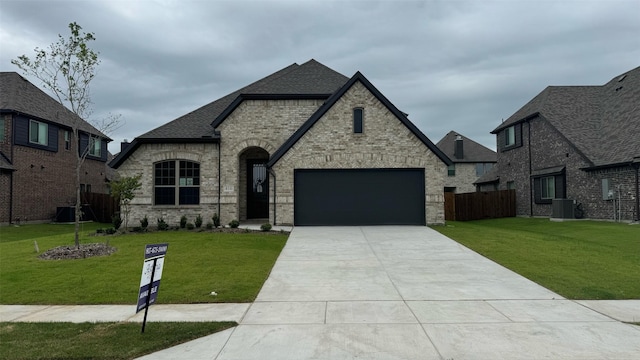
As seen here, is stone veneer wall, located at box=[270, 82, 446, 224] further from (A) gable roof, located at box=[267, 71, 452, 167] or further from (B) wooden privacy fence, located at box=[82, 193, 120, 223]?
(B) wooden privacy fence, located at box=[82, 193, 120, 223]

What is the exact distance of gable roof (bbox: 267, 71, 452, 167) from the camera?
19.0 m

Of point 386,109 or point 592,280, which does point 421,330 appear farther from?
point 386,109

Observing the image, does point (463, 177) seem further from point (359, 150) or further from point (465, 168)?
point (359, 150)

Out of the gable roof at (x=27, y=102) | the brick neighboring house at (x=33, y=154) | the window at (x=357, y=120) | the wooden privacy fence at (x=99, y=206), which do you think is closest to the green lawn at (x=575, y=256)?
the window at (x=357, y=120)

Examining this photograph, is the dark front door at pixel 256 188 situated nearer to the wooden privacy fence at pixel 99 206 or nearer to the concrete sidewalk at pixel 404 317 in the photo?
the wooden privacy fence at pixel 99 206

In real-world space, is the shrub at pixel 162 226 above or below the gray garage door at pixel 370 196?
below

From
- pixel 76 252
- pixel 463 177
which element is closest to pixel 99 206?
pixel 76 252

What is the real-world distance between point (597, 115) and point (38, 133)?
3591 centimetres

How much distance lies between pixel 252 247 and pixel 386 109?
969cm

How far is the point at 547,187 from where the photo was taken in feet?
85.6

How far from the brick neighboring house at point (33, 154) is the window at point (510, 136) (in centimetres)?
2816

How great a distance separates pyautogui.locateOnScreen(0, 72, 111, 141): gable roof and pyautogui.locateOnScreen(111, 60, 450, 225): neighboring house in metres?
7.07

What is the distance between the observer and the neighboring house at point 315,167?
63.2 ft

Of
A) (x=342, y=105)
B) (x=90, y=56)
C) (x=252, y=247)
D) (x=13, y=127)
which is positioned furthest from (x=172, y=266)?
(x=13, y=127)
